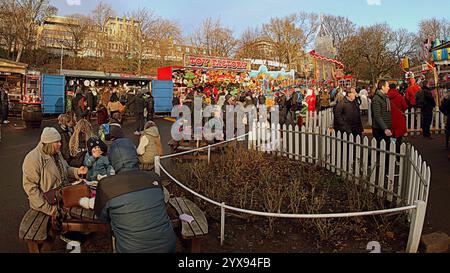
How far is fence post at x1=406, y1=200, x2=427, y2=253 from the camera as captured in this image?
136 inches

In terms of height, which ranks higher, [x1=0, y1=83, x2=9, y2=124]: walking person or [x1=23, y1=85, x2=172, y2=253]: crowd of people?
[x1=0, y1=83, x2=9, y2=124]: walking person

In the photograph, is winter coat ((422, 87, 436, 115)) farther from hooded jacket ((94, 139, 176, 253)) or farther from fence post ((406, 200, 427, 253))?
hooded jacket ((94, 139, 176, 253))

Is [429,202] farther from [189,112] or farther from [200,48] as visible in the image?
[200,48]

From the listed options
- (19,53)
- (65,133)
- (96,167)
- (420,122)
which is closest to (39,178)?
(96,167)

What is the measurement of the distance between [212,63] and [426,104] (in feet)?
47.7

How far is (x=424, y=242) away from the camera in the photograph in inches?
146

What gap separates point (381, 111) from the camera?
6789 millimetres

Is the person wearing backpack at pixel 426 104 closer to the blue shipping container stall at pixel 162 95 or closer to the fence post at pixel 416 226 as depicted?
the fence post at pixel 416 226

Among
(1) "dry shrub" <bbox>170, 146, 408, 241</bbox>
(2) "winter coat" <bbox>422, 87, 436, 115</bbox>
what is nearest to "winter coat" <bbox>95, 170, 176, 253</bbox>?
(1) "dry shrub" <bbox>170, 146, 408, 241</bbox>

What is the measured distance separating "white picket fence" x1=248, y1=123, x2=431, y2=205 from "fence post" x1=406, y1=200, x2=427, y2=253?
50cm

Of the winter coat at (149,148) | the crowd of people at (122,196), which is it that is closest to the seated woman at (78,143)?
the winter coat at (149,148)

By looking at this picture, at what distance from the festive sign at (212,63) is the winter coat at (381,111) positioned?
55.7 feet

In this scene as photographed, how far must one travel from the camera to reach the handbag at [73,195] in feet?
12.0

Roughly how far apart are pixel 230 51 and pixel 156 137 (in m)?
43.0
